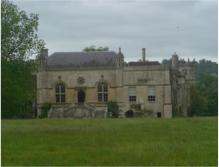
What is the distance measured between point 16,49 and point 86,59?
34.2 meters

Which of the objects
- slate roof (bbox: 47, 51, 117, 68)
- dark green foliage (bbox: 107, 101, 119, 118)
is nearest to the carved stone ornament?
slate roof (bbox: 47, 51, 117, 68)

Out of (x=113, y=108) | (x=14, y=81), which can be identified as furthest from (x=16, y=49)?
(x=113, y=108)

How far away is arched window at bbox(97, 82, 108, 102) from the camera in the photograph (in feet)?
218

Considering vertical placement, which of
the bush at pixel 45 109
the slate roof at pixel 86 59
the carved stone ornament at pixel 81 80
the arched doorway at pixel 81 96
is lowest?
the bush at pixel 45 109

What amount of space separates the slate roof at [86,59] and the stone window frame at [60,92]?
7.61ft

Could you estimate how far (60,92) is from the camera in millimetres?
67750

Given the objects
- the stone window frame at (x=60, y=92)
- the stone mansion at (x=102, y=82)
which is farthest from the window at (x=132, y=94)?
the stone window frame at (x=60, y=92)

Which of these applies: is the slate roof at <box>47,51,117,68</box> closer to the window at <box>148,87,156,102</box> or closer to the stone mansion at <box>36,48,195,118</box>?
the stone mansion at <box>36,48,195,118</box>

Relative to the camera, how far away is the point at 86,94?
6694 cm

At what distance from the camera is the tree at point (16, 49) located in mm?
31152

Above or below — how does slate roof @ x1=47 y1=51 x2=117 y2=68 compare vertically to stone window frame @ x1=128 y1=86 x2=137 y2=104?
above

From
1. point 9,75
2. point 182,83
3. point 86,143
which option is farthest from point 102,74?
point 86,143

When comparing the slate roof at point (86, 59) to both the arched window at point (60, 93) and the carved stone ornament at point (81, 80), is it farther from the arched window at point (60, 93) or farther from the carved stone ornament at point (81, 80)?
the arched window at point (60, 93)

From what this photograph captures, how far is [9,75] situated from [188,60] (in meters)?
70.6
